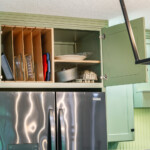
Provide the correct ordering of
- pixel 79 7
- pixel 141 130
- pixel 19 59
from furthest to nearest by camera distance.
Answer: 1. pixel 141 130
2. pixel 19 59
3. pixel 79 7

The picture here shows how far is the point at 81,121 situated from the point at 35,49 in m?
0.77

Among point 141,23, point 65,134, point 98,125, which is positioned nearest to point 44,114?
point 65,134

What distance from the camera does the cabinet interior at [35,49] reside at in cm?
283

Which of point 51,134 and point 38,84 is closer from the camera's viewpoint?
point 51,134

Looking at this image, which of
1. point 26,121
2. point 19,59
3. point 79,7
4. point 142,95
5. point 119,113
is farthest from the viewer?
point 142,95

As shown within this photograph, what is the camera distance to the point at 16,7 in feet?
8.70

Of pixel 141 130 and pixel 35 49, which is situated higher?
pixel 35 49

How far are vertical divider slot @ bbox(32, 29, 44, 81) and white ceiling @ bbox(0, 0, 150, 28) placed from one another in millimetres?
239

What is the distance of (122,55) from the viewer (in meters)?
2.78

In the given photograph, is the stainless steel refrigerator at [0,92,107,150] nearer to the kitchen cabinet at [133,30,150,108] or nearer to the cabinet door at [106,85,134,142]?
the cabinet door at [106,85,134,142]

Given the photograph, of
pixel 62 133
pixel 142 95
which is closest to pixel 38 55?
pixel 62 133

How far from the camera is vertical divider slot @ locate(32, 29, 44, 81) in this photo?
287cm

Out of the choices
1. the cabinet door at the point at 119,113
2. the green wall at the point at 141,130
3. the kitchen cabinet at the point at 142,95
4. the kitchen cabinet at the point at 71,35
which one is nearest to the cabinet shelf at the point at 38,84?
the kitchen cabinet at the point at 71,35

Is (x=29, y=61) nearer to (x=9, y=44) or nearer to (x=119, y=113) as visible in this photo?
(x=9, y=44)
